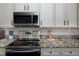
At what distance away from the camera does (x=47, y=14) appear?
9.28ft

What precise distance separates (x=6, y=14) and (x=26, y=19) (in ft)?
1.36

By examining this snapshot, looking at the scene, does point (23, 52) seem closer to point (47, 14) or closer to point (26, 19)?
point (26, 19)

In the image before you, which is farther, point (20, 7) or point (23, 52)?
point (20, 7)

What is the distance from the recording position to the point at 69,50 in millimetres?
2418

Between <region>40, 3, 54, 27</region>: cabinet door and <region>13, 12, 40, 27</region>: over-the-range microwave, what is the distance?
136mm

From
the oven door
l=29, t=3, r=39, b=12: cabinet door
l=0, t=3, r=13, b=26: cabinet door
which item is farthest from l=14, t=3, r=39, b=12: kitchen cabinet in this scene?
the oven door

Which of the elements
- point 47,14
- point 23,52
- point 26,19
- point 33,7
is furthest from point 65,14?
point 23,52

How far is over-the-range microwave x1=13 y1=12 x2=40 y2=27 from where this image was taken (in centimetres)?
268

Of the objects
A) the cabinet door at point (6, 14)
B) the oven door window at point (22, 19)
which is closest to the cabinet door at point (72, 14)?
the oven door window at point (22, 19)

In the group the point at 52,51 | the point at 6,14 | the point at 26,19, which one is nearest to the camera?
the point at 52,51

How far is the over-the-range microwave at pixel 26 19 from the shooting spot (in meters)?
2.68

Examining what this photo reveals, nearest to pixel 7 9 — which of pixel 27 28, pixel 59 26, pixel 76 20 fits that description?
pixel 27 28

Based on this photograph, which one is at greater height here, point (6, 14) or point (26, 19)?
point (6, 14)

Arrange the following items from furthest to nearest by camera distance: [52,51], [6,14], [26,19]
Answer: [6,14] < [26,19] < [52,51]
